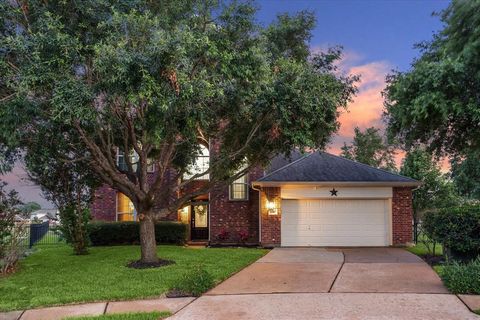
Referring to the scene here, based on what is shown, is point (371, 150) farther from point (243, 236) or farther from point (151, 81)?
point (151, 81)

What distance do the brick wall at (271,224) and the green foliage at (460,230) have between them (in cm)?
653

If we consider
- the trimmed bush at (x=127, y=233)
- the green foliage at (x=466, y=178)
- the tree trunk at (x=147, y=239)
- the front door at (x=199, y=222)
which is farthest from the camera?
the green foliage at (x=466, y=178)

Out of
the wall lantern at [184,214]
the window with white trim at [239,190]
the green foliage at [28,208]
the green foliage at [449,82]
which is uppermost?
the green foliage at [449,82]

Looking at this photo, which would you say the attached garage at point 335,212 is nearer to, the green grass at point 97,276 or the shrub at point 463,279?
the green grass at point 97,276

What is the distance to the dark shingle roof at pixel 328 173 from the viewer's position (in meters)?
16.6

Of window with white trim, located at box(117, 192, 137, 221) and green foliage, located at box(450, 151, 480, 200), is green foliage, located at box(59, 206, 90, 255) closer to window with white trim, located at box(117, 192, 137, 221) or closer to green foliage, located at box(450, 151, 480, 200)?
window with white trim, located at box(117, 192, 137, 221)

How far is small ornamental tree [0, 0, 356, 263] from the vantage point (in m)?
8.13

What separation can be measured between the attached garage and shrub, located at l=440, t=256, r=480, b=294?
335 inches

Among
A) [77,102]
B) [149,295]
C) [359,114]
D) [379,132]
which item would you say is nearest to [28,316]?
[149,295]

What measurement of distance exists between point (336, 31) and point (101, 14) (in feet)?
26.2

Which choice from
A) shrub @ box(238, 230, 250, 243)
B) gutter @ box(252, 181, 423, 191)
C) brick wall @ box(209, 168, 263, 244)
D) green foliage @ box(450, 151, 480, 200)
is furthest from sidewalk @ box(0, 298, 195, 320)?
green foliage @ box(450, 151, 480, 200)

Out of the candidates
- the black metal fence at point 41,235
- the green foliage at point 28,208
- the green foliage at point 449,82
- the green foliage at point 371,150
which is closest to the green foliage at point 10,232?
the green foliage at point 28,208

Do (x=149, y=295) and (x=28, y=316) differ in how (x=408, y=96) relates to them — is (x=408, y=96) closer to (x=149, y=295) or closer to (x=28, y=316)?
(x=149, y=295)

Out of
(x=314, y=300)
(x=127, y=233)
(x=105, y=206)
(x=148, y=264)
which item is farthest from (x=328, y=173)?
(x=105, y=206)
